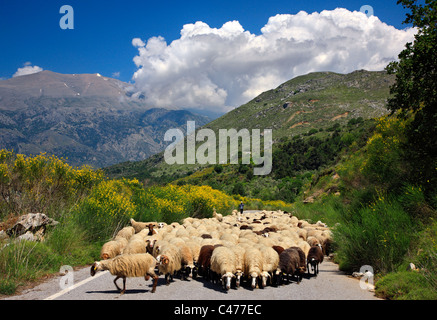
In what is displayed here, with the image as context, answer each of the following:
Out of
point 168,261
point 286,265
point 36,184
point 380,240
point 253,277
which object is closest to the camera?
point 253,277

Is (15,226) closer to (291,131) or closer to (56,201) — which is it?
(56,201)

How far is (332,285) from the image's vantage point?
28.6 ft

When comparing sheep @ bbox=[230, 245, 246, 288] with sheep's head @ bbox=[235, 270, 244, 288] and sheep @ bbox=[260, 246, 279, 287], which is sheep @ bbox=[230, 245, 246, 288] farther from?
sheep @ bbox=[260, 246, 279, 287]

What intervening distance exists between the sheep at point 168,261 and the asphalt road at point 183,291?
31 centimetres

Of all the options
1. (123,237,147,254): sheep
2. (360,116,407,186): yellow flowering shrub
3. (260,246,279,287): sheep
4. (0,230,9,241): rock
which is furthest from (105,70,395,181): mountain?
(0,230,9,241): rock

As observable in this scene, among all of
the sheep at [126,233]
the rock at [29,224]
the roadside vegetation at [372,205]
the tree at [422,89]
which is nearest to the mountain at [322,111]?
the roadside vegetation at [372,205]

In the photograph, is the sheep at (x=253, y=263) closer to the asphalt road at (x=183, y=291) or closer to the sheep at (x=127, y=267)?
the asphalt road at (x=183, y=291)

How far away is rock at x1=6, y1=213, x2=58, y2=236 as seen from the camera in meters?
10.5

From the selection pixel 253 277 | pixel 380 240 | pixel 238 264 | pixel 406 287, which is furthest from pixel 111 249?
pixel 380 240

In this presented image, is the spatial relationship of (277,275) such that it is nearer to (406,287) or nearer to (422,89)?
(406,287)

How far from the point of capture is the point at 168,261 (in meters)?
8.44

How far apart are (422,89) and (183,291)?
38.4 feet

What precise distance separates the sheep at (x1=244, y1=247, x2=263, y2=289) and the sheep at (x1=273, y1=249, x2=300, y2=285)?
0.56 meters
